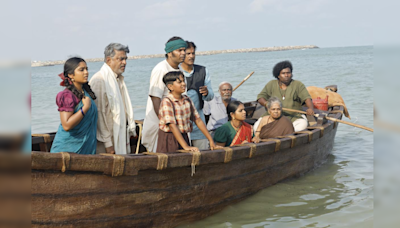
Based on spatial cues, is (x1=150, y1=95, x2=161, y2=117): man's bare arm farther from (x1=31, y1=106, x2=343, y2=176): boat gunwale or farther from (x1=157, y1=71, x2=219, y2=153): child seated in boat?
(x1=31, y1=106, x2=343, y2=176): boat gunwale

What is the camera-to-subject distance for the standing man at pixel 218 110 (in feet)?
18.5

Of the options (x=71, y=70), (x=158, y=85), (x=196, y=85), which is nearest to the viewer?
(x=71, y=70)

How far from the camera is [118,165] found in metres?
3.09

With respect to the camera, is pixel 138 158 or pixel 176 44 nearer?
pixel 138 158

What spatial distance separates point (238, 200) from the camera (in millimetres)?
4406

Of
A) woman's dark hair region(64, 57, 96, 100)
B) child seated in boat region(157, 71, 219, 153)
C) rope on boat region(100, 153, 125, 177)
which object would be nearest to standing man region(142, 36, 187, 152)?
child seated in boat region(157, 71, 219, 153)

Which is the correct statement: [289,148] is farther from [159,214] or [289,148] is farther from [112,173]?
[112,173]

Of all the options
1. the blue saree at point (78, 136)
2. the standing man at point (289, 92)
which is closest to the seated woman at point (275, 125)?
the standing man at point (289, 92)

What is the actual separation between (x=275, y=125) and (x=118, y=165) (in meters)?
2.77

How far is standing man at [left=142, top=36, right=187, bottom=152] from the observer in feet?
13.0

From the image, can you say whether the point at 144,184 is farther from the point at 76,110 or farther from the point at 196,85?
the point at 196,85

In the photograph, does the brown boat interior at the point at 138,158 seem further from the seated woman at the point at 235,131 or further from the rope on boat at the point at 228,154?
the seated woman at the point at 235,131

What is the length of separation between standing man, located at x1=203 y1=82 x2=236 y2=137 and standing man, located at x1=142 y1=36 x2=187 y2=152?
157cm

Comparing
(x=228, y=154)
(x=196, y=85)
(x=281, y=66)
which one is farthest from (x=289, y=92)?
(x=228, y=154)
